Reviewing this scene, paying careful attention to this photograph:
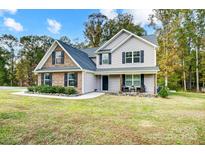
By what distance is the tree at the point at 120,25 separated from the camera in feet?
57.0

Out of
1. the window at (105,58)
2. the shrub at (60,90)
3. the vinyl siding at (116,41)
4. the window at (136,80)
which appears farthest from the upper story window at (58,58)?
the window at (136,80)

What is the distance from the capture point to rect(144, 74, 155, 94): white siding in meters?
12.2

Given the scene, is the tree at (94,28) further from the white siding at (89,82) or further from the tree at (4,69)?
the tree at (4,69)

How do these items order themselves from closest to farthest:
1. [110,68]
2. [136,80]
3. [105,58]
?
[136,80] → [110,68] → [105,58]

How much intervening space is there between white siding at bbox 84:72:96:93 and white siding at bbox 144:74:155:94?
343cm

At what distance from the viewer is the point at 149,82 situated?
40.3 feet

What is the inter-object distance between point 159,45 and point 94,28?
583 centimetres

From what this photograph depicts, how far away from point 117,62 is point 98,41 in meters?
5.94

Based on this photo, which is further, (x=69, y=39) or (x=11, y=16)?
(x=69, y=39)

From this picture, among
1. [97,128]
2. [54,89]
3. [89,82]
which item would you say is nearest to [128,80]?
[89,82]

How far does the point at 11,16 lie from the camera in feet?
32.1

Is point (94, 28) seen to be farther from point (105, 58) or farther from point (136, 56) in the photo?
point (136, 56)
